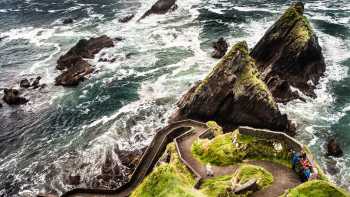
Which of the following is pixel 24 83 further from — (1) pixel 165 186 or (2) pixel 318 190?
(2) pixel 318 190

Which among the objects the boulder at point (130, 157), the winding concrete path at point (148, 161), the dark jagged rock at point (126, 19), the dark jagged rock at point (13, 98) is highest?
the dark jagged rock at point (126, 19)

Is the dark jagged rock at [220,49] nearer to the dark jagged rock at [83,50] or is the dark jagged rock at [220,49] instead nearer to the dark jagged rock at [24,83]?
the dark jagged rock at [83,50]

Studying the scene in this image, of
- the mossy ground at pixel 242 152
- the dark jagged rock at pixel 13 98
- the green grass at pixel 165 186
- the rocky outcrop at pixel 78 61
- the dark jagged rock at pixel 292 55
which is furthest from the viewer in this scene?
the rocky outcrop at pixel 78 61

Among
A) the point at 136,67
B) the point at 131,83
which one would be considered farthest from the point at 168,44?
the point at 131,83

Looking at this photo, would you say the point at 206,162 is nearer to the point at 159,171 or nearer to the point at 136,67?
the point at 159,171

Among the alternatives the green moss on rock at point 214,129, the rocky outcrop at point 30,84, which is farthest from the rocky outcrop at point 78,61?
the green moss on rock at point 214,129

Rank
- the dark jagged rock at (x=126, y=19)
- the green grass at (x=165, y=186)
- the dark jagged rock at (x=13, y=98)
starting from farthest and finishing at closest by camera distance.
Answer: the dark jagged rock at (x=126, y=19) < the dark jagged rock at (x=13, y=98) < the green grass at (x=165, y=186)
